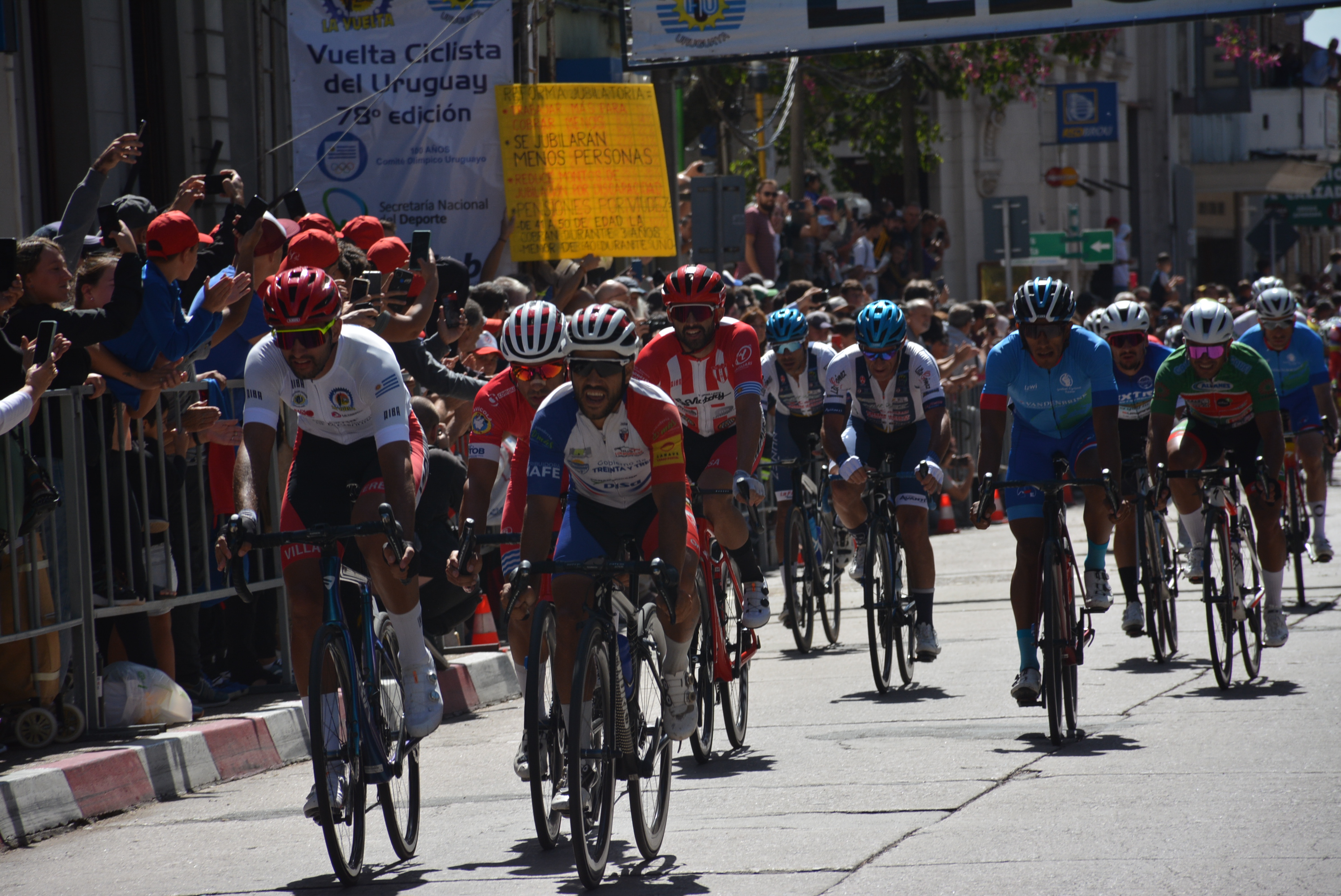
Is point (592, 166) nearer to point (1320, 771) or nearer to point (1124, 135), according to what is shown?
point (1320, 771)

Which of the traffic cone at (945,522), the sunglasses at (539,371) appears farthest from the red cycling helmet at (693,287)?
the traffic cone at (945,522)

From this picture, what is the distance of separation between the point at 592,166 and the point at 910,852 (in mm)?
9618

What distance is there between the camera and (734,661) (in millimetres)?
8117

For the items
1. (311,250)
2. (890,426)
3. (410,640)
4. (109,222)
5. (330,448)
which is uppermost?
(109,222)

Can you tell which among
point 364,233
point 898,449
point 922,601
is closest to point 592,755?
point 922,601

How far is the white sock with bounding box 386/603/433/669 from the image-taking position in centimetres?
642

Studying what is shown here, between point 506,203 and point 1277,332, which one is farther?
point 506,203

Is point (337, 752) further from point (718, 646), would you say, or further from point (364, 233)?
point (364, 233)

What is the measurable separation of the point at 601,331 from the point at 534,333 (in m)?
0.85

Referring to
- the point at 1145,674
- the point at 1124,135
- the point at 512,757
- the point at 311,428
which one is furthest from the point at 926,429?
the point at 1124,135

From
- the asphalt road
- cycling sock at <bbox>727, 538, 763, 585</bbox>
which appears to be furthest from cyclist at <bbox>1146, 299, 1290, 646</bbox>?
cycling sock at <bbox>727, 538, 763, 585</bbox>

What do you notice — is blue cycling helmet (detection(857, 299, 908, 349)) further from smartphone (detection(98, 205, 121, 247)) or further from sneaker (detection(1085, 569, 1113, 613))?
smartphone (detection(98, 205, 121, 247))

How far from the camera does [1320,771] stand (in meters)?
6.75

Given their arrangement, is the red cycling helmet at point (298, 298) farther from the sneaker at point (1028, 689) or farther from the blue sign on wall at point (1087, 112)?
the blue sign on wall at point (1087, 112)
